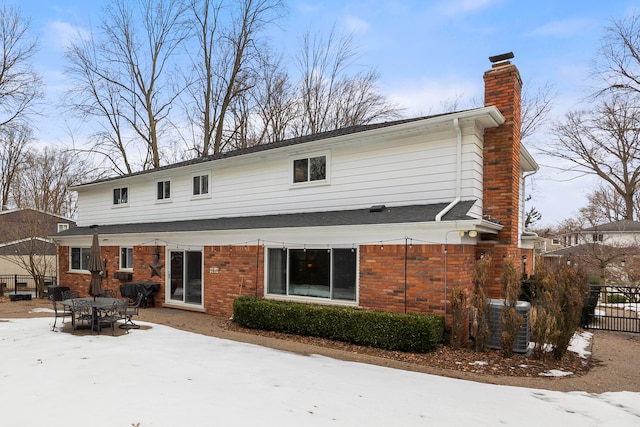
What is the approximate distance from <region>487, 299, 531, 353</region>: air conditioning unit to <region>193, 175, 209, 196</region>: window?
997 cm

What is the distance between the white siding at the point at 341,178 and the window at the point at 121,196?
3.80ft

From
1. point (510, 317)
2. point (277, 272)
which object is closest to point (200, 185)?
point (277, 272)

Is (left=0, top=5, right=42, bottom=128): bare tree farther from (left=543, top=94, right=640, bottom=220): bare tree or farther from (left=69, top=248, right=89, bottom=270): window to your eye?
(left=543, top=94, right=640, bottom=220): bare tree

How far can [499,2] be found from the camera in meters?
11.5

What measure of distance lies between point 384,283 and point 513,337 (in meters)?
2.65

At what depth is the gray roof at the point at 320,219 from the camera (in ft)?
26.7

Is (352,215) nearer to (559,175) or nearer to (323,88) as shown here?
(323,88)

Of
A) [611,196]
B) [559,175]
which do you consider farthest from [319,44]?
[611,196]

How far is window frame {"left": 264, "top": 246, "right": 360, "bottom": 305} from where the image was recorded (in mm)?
8977

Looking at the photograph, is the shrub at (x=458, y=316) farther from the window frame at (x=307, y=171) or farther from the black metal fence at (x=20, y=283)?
the black metal fence at (x=20, y=283)

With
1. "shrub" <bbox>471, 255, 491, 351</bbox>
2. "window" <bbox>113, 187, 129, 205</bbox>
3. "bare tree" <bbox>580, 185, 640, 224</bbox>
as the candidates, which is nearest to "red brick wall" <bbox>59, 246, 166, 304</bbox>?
"window" <bbox>113, 187, 129, 205</bbox>

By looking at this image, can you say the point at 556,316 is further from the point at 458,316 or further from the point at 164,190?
the point at 164,190

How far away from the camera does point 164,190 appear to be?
14.8 m

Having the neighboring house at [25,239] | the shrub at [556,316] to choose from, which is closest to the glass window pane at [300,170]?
the shrub at [556,316]
